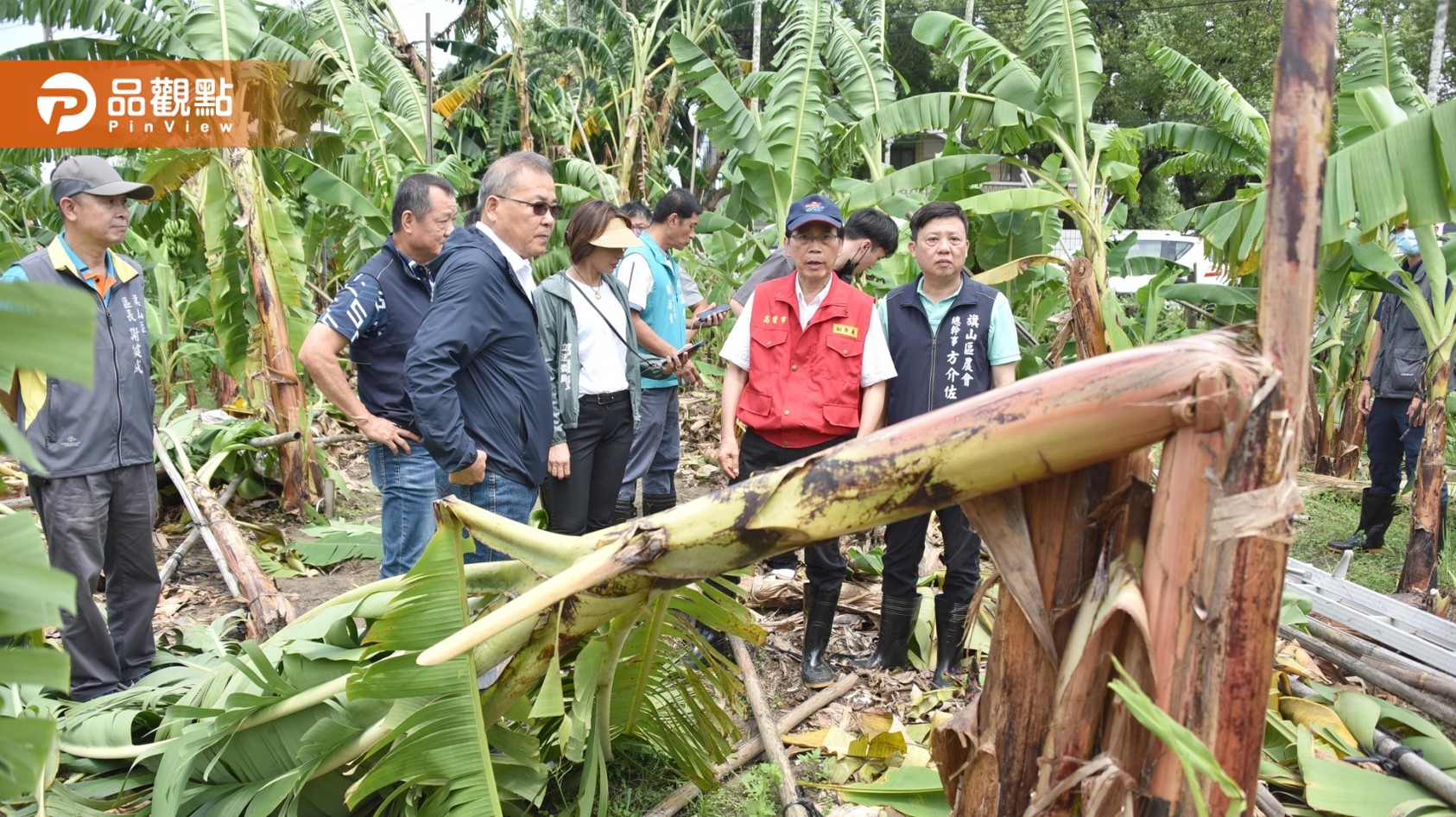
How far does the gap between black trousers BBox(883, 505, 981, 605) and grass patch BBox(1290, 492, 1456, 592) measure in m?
2.73

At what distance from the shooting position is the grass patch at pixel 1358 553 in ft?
19.0

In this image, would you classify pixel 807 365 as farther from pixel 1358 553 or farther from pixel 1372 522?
pixel 1372 522

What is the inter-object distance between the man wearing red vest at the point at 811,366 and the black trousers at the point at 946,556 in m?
0.25

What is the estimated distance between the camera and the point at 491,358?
3240 millimetres

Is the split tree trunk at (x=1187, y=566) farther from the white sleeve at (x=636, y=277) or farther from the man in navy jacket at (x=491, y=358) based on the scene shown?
the white sleeve at (x=636, y=277)

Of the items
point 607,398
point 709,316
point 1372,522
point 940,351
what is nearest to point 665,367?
point 709,316

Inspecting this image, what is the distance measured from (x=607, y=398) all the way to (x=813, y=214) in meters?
1.18

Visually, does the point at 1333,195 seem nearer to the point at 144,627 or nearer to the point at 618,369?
the point at 618,369

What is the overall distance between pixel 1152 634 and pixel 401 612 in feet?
4.20

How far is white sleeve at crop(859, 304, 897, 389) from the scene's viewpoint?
3.97 m

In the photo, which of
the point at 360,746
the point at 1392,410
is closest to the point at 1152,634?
the point at 360,746

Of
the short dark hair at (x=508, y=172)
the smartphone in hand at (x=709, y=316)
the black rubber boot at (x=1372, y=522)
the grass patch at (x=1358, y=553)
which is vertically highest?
the short dark hair at (x=508, y=172)

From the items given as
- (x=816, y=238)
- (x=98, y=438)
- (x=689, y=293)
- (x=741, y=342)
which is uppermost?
(x=816, y=238)

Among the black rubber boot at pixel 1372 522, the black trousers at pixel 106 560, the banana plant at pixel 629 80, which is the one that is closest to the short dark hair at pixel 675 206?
the black trousers at pixel 106 560
